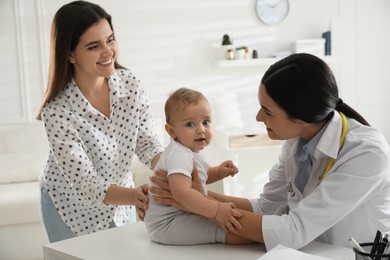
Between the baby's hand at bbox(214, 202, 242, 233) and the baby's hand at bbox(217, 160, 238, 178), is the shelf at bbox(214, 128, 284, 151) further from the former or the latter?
the baby's hand at bbox(214, 202, 242, 233)

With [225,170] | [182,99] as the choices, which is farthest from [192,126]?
[225,170]

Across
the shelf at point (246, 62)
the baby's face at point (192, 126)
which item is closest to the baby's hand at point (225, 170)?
the baby's face at point (192, 126)

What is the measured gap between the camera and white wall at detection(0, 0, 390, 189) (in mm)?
4805

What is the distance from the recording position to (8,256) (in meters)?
3.77

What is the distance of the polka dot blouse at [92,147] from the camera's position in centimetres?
204

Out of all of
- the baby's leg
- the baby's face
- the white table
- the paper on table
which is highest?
the baby's face

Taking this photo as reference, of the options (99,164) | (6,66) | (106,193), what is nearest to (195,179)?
(106,193)

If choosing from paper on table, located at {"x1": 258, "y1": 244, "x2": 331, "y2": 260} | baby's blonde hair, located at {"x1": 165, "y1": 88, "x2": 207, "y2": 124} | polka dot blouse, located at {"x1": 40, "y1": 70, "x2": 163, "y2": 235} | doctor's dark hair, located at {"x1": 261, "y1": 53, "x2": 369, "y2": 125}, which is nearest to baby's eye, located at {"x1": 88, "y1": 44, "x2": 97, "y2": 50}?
polka dot blouse, located at {"x1": 40, "y1": 70, "x2": 163, "y2": 235}

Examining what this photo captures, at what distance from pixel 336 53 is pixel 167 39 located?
1.48 metres

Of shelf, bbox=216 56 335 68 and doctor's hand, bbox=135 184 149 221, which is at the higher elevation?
doctor's hand, bbox=135 184 149 221

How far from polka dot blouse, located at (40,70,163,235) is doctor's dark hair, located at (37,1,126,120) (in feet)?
0.15

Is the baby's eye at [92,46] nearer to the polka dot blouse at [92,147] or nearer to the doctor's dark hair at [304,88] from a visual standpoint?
the polka dot blouse at [92,147]

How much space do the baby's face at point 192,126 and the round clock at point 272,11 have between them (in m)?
Answer: 3.73

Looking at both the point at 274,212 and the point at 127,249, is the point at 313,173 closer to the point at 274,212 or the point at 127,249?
the point at 274,212
